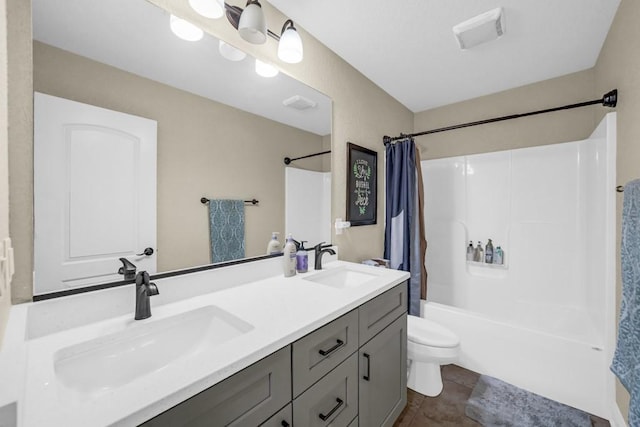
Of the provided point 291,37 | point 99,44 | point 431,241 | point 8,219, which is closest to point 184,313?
point 8,219

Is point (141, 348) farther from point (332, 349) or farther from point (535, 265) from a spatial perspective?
point (535, 265)

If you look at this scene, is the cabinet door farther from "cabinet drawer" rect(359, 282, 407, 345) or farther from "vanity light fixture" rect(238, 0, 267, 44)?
"vanity light fixture" rect(238, 0, 267, 44)

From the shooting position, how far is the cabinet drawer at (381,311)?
119 centimetres

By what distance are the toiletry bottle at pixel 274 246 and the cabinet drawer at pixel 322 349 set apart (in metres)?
0.60

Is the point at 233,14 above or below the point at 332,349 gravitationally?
above

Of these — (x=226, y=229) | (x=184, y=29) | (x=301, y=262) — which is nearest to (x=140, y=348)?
(x=226, y=229)

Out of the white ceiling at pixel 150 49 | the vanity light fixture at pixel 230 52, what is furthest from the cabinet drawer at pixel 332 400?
the vanity light fixture at pixel 230 52

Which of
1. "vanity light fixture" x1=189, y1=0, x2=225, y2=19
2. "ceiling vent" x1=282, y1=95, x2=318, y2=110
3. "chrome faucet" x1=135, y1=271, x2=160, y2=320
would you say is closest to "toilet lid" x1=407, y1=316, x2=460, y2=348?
"chrome faucet" x1=135, y1=271, x2=160, y2=320

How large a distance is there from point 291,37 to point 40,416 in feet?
5.26

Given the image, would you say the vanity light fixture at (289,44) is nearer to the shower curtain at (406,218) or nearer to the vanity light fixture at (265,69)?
the vanity light fixture at (265,69)

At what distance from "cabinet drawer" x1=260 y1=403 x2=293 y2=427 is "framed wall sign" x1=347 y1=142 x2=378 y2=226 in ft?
4.61

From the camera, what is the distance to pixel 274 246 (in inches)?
59.9

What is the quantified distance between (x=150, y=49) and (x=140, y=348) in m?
1.11

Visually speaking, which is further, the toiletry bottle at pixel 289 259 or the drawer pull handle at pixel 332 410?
the toiletry bottle at pixel 289 259
